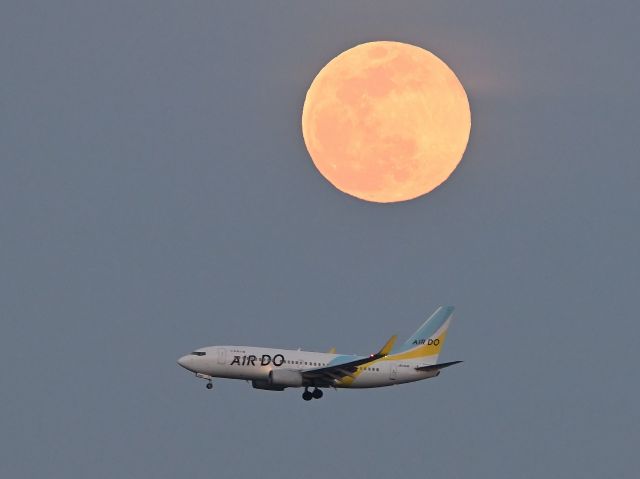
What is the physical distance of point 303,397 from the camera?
157375 millimetres

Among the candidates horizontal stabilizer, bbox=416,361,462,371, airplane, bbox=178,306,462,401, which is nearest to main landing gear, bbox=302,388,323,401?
airplane, bbox=178,306,462,401

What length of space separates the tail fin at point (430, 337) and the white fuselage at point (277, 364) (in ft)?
10.8

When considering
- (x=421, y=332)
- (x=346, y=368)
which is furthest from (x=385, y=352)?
(x=421, y=332)

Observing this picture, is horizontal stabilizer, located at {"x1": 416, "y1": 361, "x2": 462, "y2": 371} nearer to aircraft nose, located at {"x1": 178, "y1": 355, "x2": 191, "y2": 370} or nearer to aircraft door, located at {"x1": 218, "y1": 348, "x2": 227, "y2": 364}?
aircraft door, located at {"x1": 218, "y1": 348, "x2": 227, "y2": 364}

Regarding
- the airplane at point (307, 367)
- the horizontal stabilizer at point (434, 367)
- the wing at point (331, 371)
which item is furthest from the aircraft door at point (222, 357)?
the horizontal stabilizer at point (434, 367)

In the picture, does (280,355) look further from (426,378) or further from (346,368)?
(426,378)

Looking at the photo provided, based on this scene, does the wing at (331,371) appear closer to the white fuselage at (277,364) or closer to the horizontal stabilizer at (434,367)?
the white fuselage at (277,364)

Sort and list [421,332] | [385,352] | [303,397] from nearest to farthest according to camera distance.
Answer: [385,352]
[303,397]
[421,332]

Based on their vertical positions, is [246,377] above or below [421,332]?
below

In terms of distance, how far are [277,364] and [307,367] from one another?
2808 mm

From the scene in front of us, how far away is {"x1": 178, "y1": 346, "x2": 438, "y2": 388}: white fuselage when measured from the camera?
5920 inches

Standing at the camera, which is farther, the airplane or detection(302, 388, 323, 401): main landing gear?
detection(302, 388, 323, 401): main landing gear

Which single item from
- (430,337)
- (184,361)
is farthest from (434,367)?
(184,361)

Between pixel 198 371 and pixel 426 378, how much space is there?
74.5ft
